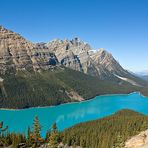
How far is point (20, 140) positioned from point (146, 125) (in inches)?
2584

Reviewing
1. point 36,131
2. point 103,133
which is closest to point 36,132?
point 36,131

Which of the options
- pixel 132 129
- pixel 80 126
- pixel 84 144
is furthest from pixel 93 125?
pixel 84 144

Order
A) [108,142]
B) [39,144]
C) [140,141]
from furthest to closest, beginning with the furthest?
[108,142] < [39,144] < [140,141]

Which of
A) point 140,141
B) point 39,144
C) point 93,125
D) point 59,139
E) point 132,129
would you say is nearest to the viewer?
point 140,141

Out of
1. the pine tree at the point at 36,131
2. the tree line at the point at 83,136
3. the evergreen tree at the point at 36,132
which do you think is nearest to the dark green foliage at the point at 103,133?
the tree line at the point at 83,136

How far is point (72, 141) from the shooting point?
146750 mm

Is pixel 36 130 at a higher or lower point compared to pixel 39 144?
higher

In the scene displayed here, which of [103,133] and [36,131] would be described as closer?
[36,131]

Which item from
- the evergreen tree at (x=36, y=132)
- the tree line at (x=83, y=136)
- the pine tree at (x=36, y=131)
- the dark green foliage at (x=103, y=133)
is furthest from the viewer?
the dark green foliage at (x=103, y=133)

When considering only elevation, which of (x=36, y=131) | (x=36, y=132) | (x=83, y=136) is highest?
(x=36, y=131)

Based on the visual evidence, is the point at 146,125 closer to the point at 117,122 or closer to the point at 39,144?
the point at 117,122

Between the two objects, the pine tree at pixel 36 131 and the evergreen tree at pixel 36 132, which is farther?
the evergreen tree at pixel 36 132

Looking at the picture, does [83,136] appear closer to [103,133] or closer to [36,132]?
[103,133]

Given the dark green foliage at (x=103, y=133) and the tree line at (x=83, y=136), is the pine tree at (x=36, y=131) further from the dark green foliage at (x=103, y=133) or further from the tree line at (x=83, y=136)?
the dark green foliage at (x=103, y=133)
